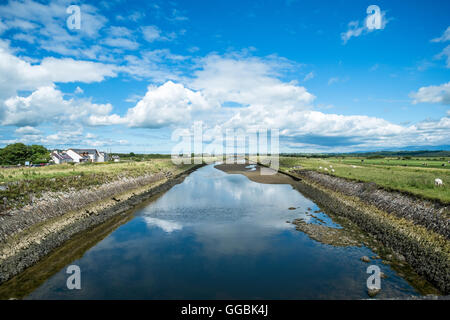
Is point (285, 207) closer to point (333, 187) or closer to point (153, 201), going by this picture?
point (333, 187)

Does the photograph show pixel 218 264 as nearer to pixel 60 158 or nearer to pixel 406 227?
pixel 406 227

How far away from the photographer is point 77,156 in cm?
9312

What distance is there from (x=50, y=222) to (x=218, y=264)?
1454 centimetres

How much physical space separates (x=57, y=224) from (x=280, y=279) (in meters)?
17.6

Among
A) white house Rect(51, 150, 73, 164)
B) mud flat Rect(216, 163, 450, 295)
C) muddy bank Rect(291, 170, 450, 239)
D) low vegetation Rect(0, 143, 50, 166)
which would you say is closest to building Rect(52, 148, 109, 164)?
white house Rect(51, 150, 73, 164)

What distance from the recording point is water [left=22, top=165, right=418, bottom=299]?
10.9 m

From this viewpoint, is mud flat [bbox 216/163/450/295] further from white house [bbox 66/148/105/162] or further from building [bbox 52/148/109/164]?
white house [bbox 66/148/105/162]

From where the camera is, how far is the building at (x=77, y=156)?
8811 centimetres

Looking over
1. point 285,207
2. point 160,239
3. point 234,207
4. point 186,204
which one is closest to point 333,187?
point 285,207

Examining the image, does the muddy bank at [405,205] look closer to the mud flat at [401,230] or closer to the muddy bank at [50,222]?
the mud flat at [401,230]

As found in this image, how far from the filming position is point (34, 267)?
12.7 metres

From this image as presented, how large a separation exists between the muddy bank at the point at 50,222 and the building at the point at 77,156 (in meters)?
73.5

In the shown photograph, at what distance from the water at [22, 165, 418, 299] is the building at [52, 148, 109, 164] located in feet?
277

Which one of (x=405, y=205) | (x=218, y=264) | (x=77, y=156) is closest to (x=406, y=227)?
(x=405, y=205)
